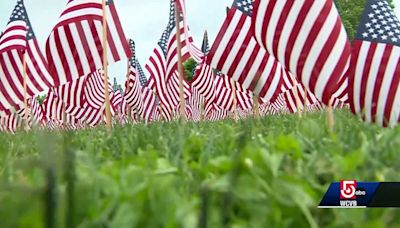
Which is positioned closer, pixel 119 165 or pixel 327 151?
pixel 119 165

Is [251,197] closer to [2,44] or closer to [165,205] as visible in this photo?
[165,205]

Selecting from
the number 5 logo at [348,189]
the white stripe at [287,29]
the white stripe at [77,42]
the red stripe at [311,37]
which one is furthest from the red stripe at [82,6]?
the number 5 logo at [348,189]

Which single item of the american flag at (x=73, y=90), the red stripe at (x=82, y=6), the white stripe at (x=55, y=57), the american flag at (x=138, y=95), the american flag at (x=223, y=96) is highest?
the red stripe at (x=82, y=6)

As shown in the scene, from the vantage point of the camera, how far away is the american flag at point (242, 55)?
416 inches

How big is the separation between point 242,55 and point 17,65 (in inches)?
257

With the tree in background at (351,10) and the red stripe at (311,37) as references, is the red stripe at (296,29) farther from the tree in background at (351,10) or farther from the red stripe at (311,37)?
the tree in background at (351,10)

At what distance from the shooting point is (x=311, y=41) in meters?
5.54

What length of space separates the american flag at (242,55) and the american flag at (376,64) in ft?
16.2

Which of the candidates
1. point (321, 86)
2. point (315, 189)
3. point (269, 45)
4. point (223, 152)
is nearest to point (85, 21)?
point (269, 45)

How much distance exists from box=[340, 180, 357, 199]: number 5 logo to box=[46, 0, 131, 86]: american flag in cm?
790

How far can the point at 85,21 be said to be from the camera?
30.2 ft

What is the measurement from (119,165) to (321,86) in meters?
4.10


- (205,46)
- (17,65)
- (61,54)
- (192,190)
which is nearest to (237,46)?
(61,54)

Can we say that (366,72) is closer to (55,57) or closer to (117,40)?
(117,40)
